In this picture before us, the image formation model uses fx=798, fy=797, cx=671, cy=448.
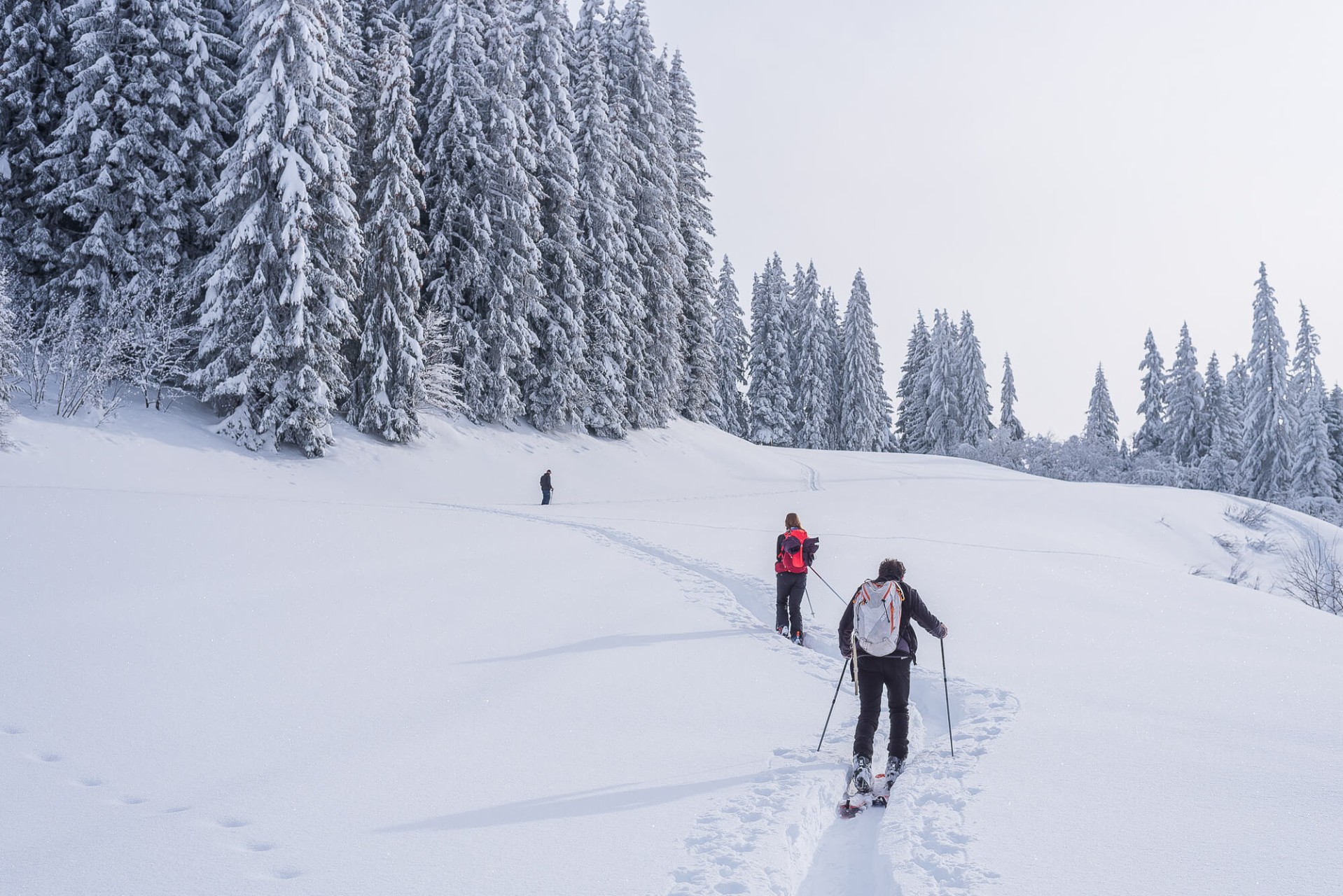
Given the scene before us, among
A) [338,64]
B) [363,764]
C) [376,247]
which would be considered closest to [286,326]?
[376,247]

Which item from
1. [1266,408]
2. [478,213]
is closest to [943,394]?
[1266,408]

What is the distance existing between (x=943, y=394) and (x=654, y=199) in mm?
38315

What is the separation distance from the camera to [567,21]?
32.6 metres

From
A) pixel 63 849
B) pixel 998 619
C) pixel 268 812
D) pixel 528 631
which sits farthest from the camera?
pixel 998 619

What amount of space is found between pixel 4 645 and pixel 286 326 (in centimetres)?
1520

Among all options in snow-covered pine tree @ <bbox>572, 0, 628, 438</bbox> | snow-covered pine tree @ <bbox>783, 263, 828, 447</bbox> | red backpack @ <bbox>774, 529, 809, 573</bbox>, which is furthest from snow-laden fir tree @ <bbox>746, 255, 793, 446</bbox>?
red backpack @ <bbox>774, 529, 809, 573</bbox>

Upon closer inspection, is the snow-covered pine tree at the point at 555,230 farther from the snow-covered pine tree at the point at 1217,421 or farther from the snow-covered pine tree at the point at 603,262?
the snow-covered pine tree at the point at 1217,421

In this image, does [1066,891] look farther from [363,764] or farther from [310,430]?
[310,430]

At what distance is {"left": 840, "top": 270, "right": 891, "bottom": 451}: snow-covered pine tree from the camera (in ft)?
198

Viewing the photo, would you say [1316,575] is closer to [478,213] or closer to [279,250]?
[478,213]

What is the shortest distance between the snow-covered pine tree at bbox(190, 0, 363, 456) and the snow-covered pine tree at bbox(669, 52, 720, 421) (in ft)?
64.1

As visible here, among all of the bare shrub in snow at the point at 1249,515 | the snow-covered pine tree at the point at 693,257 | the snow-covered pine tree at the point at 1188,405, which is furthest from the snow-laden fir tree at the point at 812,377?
the bare shrub in snow at the point at 1249,515

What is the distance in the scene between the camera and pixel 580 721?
6473 millimetres

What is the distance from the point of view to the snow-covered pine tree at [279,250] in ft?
67.5
